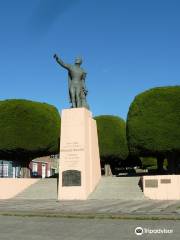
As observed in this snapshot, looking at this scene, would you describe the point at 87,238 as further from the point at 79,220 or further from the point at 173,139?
the point at 173,139

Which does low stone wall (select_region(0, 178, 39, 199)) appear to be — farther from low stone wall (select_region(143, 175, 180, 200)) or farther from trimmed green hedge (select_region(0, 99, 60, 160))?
low stone wall (select_region(143, 175, 180, 200))

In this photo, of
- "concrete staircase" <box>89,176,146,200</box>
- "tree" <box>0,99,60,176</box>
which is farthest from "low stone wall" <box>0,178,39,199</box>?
"tree" <box>0,99,60,176</box>

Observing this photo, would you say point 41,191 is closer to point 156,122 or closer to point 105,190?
point 105,190

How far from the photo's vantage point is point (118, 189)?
27.2 m

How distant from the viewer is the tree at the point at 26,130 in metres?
37.2

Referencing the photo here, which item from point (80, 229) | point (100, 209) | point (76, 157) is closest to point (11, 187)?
point (76, 157)

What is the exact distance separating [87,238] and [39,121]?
2921cm

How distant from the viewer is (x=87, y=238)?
962 cm

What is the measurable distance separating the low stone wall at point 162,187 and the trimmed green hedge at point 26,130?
15.0 meters

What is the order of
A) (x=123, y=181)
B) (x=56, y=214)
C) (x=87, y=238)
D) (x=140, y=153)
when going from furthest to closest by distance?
(x=140, y=153)
(x=123, y=181)
(x=56, y=214)
(x=87, y=238)

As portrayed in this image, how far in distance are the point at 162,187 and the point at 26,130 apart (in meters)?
16.6

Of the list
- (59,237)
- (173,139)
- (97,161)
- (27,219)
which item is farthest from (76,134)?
(59,237)

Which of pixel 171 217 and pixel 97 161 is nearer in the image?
pixel 171 217

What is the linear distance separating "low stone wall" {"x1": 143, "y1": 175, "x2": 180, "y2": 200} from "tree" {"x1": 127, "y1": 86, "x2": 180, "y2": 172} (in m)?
8.16
